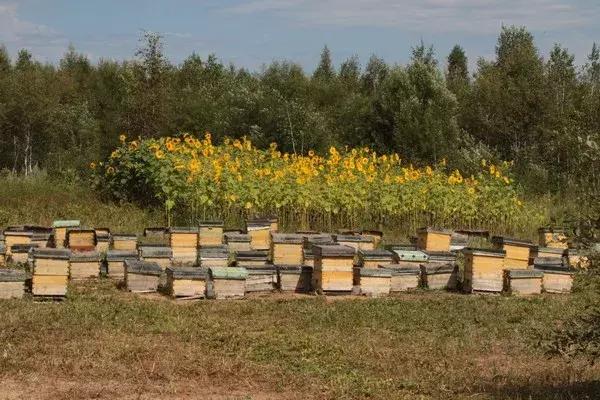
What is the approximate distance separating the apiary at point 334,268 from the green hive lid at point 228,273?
95 cm

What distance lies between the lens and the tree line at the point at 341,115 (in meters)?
21.3

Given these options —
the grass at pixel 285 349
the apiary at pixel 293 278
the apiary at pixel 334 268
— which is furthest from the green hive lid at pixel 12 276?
the apiary at pixel 334 268

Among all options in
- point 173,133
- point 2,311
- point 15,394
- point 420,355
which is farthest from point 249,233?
point 173,133

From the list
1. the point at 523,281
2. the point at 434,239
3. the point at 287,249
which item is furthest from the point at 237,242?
the point at 523,281

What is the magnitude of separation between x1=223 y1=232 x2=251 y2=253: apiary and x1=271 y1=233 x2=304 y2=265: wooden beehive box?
1.07 meters

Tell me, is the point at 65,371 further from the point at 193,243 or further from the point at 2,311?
the point at 193,243

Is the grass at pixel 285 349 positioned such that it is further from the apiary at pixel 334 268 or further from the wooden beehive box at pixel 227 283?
the apiary at pixel 334 268

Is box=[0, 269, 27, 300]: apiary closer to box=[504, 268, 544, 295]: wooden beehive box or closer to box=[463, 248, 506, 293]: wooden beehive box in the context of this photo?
Result: box=[463, 248, 506, 293]: wooden beehive box

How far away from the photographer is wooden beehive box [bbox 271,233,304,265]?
1141 centimetres

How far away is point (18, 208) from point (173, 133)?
22.8ft

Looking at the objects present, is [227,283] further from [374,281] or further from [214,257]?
[374,281]

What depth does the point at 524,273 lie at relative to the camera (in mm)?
11031

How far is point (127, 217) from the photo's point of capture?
15555 mm

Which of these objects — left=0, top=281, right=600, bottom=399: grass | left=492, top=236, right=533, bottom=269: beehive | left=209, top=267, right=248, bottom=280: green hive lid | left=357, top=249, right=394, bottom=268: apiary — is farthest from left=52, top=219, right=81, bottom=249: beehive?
left=492, top=236, right=533, bottom=269: beehive
